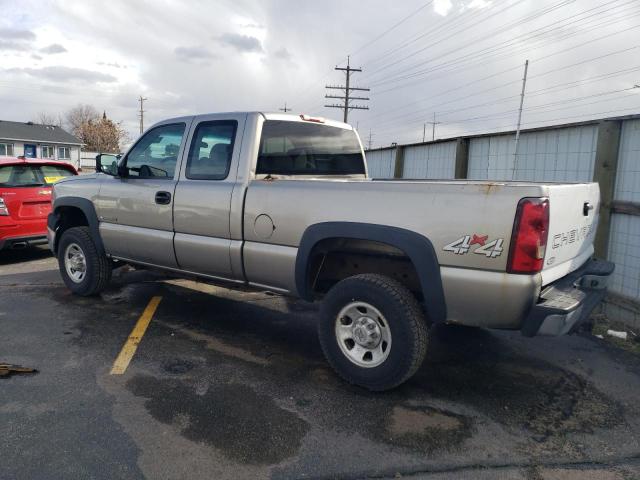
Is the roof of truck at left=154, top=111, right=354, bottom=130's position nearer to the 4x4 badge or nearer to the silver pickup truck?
the silver pickup truck

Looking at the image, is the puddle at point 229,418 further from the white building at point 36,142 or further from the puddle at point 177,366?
the white building at point 36,142

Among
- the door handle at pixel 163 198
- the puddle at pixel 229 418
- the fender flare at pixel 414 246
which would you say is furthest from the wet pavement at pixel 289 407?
the door handle at pixel 163 198

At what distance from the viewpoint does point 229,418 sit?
318 centimetres

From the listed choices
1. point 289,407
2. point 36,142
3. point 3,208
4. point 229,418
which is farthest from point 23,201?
point 36,142

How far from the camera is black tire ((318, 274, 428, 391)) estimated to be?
132 inches

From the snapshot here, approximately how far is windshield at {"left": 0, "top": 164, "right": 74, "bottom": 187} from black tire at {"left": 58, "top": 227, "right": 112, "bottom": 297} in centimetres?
275

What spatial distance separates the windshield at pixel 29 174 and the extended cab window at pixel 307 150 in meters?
5.54

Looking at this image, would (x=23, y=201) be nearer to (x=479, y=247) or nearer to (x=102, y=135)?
(x=479, y=247)

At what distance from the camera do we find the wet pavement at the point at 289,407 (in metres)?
2.72

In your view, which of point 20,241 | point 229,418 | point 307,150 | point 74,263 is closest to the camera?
point 229,418

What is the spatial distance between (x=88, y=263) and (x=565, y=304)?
4922mm

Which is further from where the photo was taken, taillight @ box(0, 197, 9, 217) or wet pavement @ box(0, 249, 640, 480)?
taillight @ box(0, 197, 9, 217)

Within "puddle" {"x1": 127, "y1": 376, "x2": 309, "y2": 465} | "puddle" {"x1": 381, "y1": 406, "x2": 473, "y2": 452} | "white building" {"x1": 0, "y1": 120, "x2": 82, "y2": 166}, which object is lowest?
"puddle" {"x1": 127, "y1": 376, "x2": 309, "y2": 465}

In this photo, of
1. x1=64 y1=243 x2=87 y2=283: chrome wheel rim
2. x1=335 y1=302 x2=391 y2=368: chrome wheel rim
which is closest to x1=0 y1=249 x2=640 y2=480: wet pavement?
x1=335 y1=302 x2=391 y2=368: chrome wheel rim
